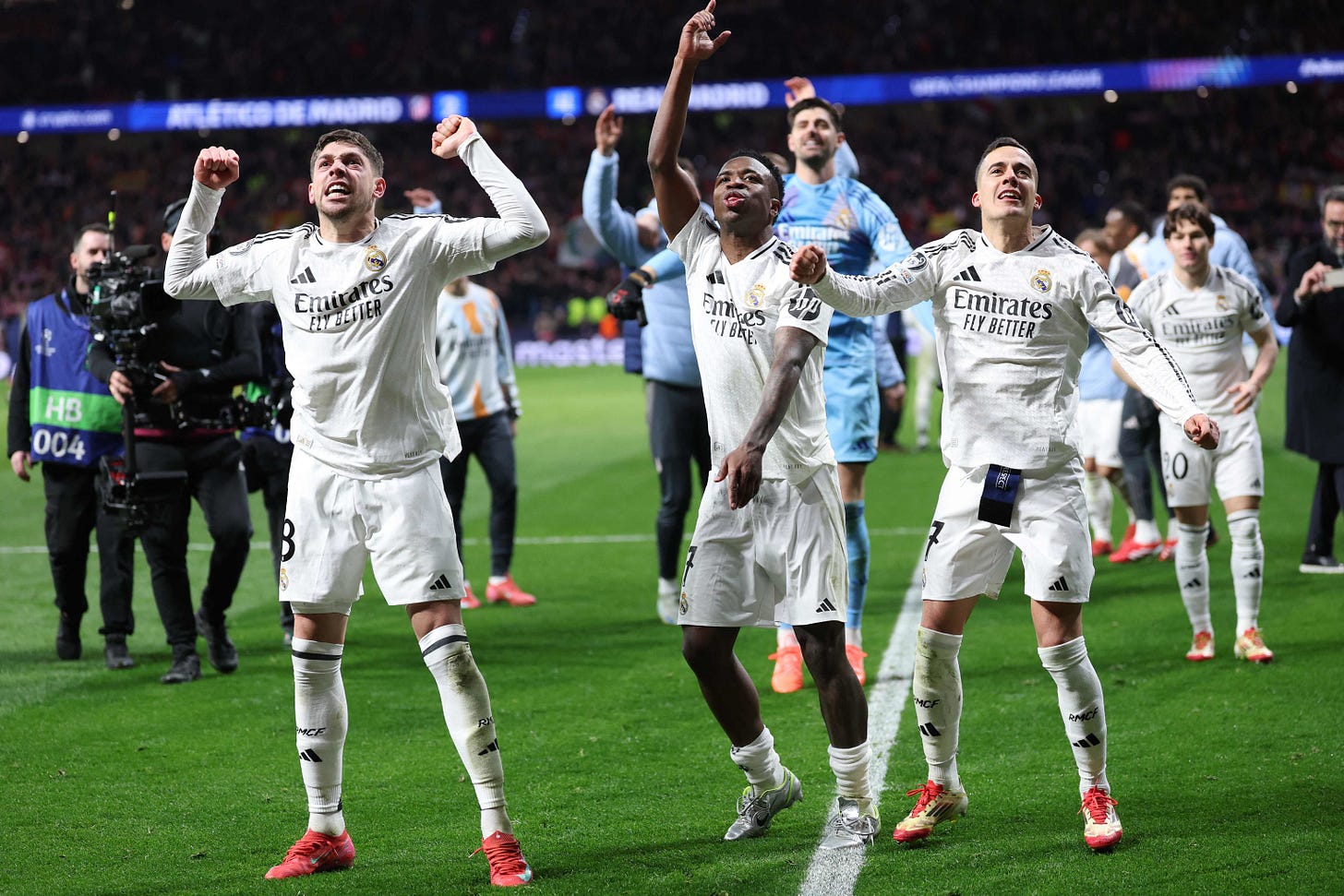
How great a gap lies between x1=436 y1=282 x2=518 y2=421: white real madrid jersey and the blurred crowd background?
26177mm

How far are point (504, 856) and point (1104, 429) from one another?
24.0 feet

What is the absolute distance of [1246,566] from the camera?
718cm

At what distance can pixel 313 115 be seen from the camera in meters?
41.3

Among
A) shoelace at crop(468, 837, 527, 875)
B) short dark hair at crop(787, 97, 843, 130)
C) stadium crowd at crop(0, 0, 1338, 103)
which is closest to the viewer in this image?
shoelace at crop(468, 837, 527, 875)

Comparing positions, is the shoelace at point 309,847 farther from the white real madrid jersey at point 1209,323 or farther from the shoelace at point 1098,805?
the white real madrid jersey at point 1209,323

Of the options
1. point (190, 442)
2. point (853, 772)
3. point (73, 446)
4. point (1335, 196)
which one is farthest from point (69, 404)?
point (1335, 196)

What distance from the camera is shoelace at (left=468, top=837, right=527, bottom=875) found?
430cm

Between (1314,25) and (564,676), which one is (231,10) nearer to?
(1314,25)

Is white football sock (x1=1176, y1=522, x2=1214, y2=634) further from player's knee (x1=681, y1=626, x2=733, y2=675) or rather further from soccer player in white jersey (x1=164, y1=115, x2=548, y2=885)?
soccer player in white jersey (x1=164, y1=115, x2=548, y2=885)

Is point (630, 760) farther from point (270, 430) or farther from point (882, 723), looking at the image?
point (270, 430)

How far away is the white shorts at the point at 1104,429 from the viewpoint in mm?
10484

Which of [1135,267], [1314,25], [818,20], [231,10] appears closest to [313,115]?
[231,10]

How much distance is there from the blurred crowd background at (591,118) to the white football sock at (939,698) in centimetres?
3120

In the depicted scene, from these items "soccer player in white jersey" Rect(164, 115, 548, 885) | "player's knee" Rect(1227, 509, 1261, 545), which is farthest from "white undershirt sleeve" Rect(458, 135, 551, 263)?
"player's knee" Rect(1227, 509, 1261, 545)
